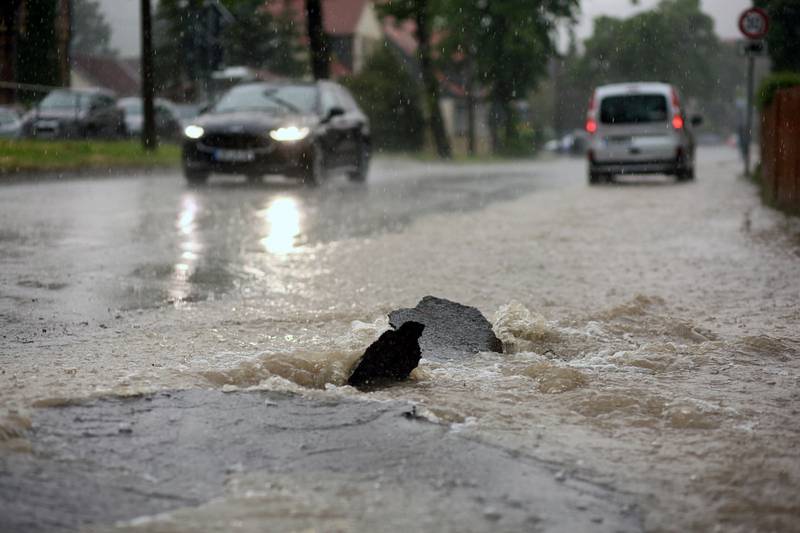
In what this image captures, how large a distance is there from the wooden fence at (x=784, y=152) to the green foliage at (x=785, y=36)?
8.38 metres

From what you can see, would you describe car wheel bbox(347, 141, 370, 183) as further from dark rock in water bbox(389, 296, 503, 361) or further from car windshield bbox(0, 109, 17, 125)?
dark rock in water bbox(389, 296, 503, 361)

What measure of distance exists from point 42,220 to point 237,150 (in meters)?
6.65

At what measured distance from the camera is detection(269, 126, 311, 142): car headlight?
19.4m

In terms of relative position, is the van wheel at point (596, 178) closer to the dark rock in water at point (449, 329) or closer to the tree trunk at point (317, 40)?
the tree trunk at point (317, 40)

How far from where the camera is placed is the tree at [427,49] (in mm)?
47688

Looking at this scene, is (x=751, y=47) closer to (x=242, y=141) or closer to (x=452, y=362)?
(x=242, y=141)

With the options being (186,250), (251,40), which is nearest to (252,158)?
(186,250)

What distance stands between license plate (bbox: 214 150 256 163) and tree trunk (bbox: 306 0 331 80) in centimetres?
1425

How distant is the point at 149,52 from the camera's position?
2806 cm

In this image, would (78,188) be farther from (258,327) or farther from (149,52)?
(258,327)

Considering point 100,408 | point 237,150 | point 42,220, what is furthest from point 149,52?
point 100,408

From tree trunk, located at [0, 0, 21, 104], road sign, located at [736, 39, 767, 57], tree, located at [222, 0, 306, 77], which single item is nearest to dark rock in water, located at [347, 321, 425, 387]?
road sign, located at [736, 39, 767, 57]

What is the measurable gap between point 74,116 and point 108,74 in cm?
5116

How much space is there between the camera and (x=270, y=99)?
810 inches
